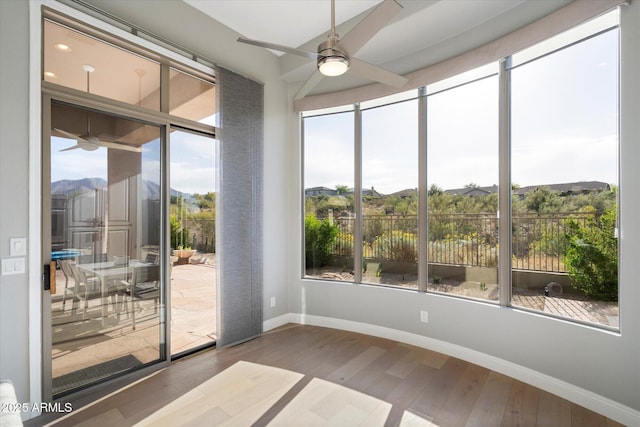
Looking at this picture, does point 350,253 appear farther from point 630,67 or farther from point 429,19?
point 630,67

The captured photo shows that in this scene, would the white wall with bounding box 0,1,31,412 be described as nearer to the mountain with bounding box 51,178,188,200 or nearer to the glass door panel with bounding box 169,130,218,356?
the mountain with bounding box 51,178,188,200

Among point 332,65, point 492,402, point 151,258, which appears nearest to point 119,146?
point 151,258

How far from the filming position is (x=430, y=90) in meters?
3.30

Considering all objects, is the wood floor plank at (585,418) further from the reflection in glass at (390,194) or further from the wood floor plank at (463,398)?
the reflection in glass at (390,194)

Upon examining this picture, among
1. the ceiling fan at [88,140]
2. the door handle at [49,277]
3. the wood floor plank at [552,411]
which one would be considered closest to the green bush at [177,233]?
the ceiling fan at [88,140]

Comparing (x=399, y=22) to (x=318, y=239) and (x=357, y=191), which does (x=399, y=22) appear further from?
(x=318, y=239)

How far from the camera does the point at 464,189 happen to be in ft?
10.2

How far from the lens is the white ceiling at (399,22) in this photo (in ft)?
8.65

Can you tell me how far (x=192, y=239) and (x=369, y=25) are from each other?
2.44 m

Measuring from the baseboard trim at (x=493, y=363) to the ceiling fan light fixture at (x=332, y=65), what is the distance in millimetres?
2658

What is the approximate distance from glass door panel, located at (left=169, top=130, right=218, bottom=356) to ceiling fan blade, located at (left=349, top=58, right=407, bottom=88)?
1.81 meters

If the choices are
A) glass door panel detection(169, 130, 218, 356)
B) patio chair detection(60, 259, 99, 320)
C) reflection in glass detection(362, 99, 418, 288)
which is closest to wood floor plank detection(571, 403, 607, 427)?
reflection in glass detection(362, 99, 418, 288)

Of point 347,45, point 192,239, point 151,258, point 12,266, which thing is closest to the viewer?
point 347,45

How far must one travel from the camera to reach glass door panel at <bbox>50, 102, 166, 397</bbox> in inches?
92.8
